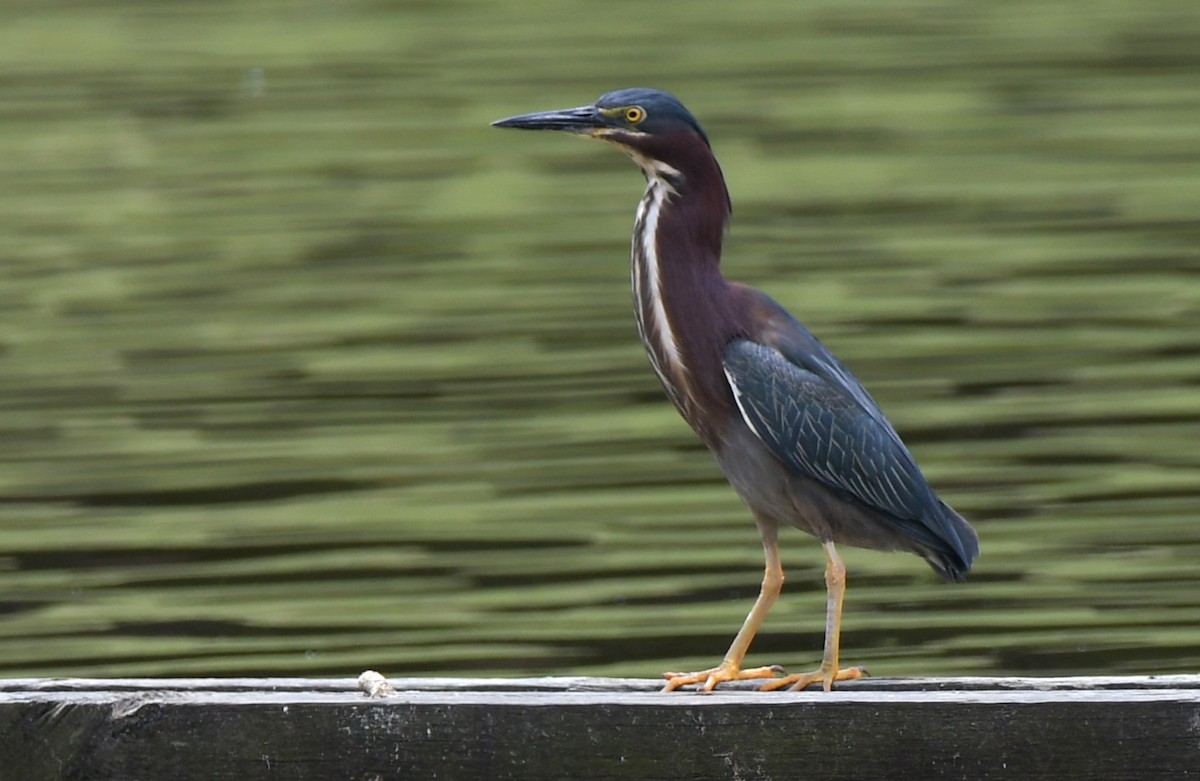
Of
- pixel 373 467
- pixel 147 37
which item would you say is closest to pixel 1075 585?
pixel 373 467

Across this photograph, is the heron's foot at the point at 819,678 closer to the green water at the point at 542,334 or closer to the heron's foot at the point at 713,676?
the heron's foot at the point at 713,676

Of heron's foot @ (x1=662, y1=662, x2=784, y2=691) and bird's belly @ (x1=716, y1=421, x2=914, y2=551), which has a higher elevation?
bird's belly @ (x1=716, y1=421, x2=914, y2=551)

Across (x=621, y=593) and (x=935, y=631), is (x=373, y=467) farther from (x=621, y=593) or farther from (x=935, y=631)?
(x=935, y=631)

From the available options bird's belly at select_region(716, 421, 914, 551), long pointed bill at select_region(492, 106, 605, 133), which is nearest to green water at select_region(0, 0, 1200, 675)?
bird's belly at select_region(716, 421, 914, 551)

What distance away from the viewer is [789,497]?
204 inches

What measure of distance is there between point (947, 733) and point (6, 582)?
4.51m

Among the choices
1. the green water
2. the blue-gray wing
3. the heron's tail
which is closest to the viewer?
the blue-gray wing

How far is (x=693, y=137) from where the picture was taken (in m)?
5.12

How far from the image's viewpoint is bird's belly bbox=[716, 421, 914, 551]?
5160 mm

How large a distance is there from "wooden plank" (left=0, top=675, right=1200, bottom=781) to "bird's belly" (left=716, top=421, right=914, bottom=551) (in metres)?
0.67

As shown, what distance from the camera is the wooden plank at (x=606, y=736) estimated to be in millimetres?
4449

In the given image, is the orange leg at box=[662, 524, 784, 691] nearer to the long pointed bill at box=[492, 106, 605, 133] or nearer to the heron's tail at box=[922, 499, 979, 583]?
the heron's tail at box=[922, 499, 979, 583]

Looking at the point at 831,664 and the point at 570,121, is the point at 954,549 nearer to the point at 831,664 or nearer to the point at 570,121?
the point at 831,664

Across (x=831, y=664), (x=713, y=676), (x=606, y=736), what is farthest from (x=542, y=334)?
(x=606, y=736)
